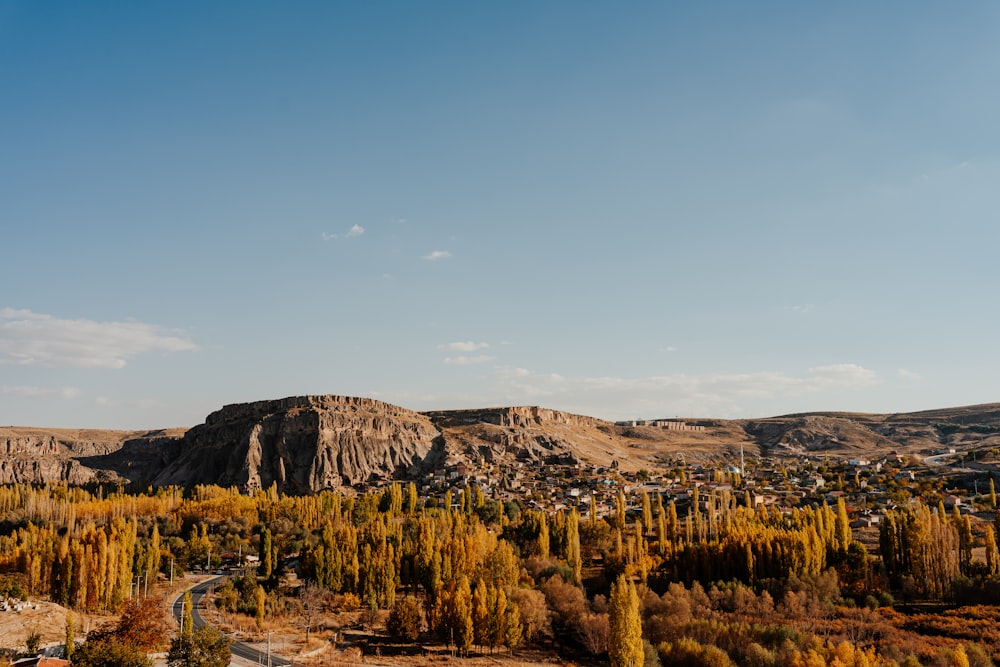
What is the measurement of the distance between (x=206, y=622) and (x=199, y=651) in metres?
19.1

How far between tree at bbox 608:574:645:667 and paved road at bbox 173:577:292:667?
69.7ft

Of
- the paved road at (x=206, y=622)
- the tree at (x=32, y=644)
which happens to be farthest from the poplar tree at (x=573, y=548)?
the tree at (x=32, y=644)

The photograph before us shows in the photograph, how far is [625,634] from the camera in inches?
1687

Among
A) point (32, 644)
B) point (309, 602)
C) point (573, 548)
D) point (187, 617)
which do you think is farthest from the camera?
point (573, 548)

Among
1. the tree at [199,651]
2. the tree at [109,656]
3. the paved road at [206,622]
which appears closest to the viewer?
the tree at [109,656]

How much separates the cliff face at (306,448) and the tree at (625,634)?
118m

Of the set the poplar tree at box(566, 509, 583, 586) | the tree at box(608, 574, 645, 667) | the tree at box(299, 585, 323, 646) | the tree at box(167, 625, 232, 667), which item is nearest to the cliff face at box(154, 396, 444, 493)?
the poplar tree at box(566, 509, 583, 586)

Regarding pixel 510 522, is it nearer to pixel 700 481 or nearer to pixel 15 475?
pixel 700 481

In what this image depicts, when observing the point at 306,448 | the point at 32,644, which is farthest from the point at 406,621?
the point at 306,448

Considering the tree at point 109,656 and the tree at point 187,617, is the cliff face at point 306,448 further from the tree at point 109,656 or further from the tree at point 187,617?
the tree at point 109,656

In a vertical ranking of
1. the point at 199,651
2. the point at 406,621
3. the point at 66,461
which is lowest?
the point at 406,621

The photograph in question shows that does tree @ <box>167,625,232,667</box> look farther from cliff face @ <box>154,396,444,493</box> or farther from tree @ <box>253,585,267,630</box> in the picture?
cliff face @ <box>154,396,444,493</box>

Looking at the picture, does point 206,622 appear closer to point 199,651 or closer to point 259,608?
point 259,608

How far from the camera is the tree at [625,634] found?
140 ft
